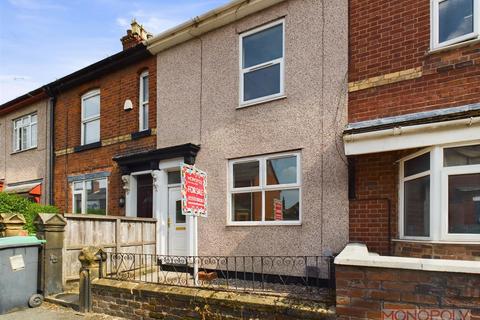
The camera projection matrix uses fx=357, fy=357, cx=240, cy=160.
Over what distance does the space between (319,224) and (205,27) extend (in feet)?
16.4

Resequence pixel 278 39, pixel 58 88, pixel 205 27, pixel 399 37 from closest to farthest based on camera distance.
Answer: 1. pixel 399 37
2. pixel 278 39
3. pixel 205 27
4. pixel 58 88

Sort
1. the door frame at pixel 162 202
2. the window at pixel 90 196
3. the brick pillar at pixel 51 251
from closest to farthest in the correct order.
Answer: the brick pillar at pixel 51 251
the door frame at pixel 162 202
the window at pixel 90 196

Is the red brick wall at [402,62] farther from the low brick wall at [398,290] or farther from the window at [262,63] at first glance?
the low brick wall at [398,290]

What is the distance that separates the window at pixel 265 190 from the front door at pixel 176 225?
54.9 inches

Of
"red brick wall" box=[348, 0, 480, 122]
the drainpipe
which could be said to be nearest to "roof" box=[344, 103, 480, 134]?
"red brick wall" box=[348, 0, 480, 122]

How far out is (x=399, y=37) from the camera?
19.2 ft

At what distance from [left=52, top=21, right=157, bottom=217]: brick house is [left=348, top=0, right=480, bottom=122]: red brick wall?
5.08m

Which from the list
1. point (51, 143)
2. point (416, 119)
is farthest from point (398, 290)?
point (51, 143)

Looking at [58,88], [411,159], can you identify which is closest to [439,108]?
[411,159]

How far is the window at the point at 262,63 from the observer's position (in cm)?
718

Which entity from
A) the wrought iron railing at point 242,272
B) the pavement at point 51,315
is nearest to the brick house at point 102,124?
the wrought iron railing at point 242,272

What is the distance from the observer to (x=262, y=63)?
24.3 ft

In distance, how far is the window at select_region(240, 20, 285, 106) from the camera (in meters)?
7.18

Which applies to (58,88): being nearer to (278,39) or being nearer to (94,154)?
(94,154)
